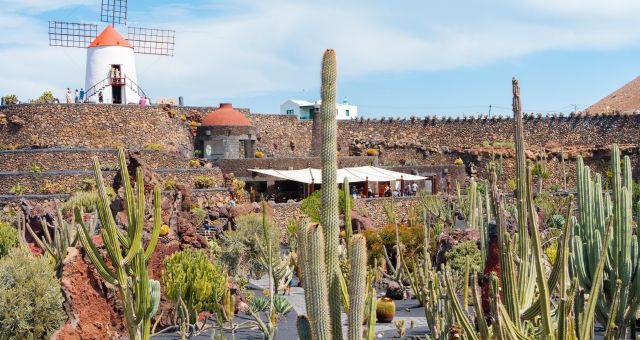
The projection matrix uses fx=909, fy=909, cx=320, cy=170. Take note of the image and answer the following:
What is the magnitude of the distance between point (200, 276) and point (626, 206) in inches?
276

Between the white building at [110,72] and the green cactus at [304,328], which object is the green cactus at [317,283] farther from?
the white building at [110,72]

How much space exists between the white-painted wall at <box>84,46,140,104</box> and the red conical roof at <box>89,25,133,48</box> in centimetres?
18

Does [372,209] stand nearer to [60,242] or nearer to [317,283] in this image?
[60,242]

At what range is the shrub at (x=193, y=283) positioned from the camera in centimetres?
1315

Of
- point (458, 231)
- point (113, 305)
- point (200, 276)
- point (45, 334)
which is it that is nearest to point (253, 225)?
point (458, 231)

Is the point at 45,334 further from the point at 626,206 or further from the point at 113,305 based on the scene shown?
the point at 626,206

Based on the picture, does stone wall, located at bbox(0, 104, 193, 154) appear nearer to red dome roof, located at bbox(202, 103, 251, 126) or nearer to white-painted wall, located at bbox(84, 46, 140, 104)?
red dome roof, located at bbox(202, 103, 251, 126)

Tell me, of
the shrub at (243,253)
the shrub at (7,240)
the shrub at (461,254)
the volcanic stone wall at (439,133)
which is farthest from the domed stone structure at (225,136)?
the shrub at (461,254)

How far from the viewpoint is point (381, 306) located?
13781 mm

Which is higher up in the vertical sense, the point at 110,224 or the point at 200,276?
the point at 110,224

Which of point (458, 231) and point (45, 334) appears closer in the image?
point (45, 334)

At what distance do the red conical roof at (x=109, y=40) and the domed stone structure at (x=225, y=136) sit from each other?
517cm

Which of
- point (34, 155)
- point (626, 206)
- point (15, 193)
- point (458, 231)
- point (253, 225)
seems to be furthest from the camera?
point (34, 155)

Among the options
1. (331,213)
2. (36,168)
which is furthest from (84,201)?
(331,213)
